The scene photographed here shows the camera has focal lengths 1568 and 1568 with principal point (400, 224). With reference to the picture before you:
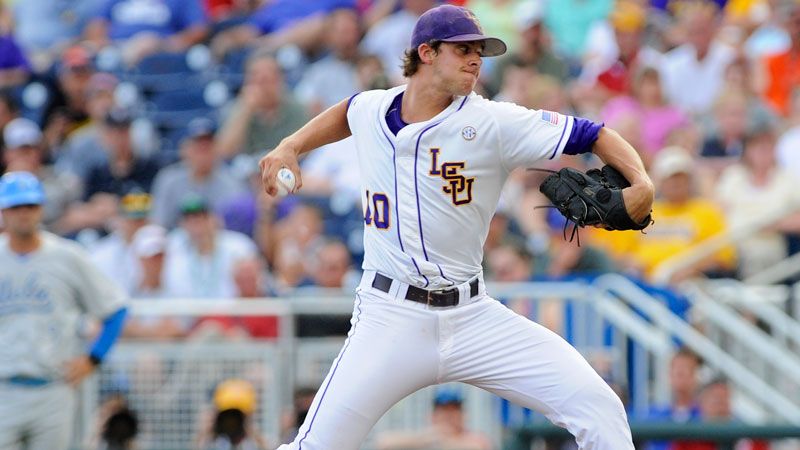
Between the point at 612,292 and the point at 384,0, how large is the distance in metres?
5.02

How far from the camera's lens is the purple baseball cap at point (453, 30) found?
5809 millimetres

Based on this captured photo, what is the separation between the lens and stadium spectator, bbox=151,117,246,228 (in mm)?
11781

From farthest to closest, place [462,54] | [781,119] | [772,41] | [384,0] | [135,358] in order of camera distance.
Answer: [384,0], [772,41], [781,119], [135,358], [462,54]

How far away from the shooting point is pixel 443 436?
365 inches

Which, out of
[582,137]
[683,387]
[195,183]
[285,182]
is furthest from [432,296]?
[195,183]

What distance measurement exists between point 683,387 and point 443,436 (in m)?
1.54

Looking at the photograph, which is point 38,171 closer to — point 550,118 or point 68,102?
point 68,102

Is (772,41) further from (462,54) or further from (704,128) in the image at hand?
(462,54)

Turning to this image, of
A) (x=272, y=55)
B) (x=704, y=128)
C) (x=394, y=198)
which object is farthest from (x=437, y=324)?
(x=272, y=55)

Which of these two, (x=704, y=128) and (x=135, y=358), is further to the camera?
(x=704, y=128)

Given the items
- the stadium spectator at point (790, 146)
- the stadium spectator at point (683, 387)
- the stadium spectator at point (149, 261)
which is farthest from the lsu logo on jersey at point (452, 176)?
the stadium spectator at point (790, 146)

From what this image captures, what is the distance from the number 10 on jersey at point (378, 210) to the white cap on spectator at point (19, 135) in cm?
669

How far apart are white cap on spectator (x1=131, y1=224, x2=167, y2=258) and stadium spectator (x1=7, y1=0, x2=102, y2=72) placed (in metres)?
4.87

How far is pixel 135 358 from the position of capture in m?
9.80
